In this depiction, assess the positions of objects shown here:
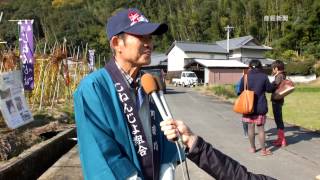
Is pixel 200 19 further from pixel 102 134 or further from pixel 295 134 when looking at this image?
pixel 102 134

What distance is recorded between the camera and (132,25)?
7.09 ft

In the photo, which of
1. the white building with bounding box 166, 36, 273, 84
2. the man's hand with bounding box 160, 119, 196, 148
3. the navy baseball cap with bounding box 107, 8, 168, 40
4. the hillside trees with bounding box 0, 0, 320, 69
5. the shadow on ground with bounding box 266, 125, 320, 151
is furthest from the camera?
the white building with bounding box 166, 36, 273, 84

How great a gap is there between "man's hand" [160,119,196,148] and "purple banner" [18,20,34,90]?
9.25 m

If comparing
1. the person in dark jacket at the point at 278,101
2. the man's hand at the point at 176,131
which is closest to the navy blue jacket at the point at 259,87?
the person in dark jacket at the point at 278,101

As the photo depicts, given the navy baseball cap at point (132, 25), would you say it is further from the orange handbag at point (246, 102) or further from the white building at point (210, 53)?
the white building at point (210, 53)

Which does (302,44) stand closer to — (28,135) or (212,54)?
(212,54)

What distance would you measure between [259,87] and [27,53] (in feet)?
17.6

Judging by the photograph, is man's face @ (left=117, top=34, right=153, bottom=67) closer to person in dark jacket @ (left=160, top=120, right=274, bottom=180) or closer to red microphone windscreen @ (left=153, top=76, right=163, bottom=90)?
red microphone windscreen @ (left=153, top=76, right=163, bottom=90)

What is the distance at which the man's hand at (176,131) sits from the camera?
1824mm

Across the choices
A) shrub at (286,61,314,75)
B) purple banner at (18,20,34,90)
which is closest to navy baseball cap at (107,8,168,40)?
purple banner at (18,20,34,90)

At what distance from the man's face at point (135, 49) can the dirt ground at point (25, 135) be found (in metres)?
4.52

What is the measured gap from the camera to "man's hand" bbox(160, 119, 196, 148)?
1824 mm

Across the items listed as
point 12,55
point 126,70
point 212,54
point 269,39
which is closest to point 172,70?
point 212,54

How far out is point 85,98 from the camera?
2.01m
